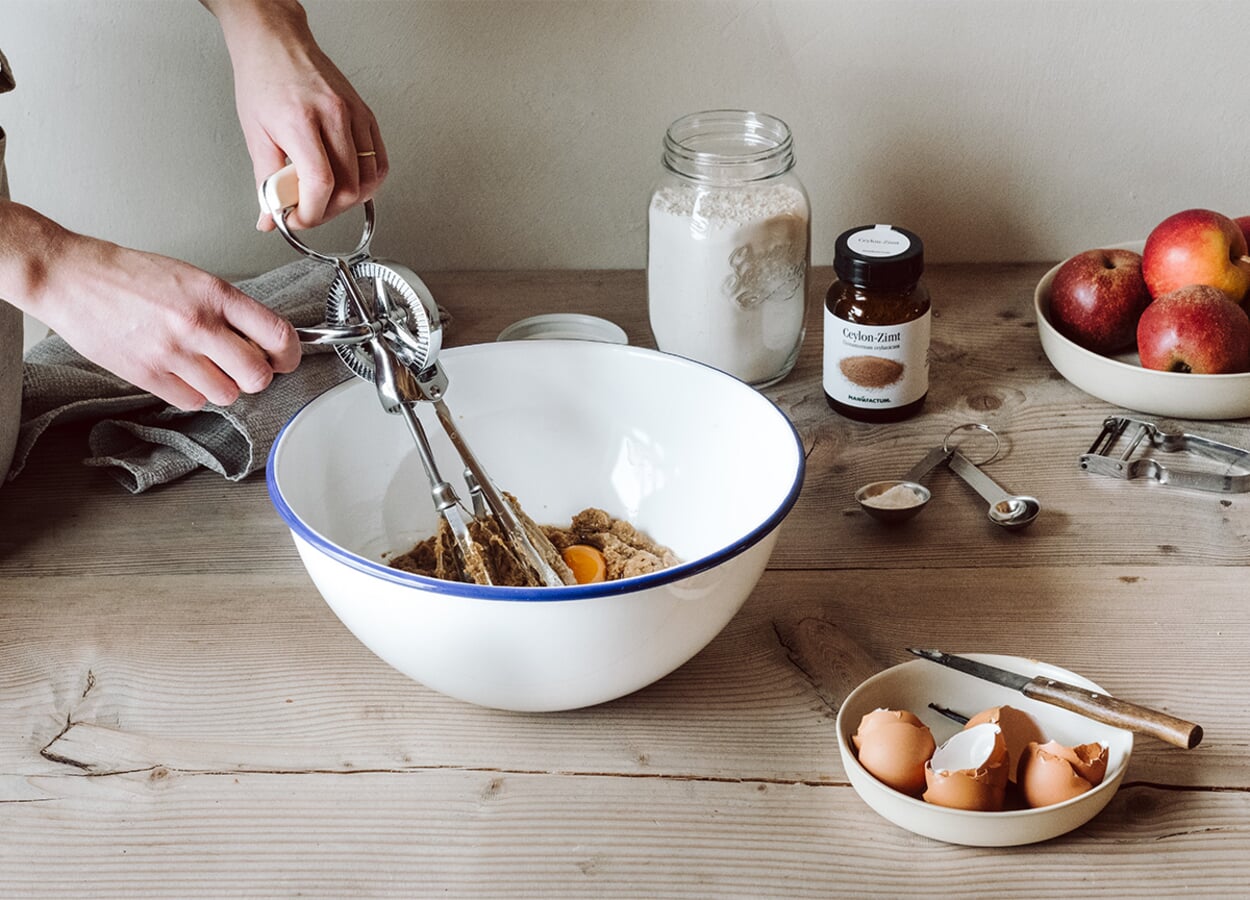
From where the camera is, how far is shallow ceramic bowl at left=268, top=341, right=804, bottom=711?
24.7 inches

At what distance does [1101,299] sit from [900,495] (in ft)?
1.00

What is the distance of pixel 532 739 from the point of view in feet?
2.30

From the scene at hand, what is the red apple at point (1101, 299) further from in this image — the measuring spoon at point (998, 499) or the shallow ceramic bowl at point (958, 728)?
the shallow ceramic bowl at point (958, 728)

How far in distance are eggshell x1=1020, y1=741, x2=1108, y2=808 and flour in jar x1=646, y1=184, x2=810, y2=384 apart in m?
0.51

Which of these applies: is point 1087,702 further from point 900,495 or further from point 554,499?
point 554,499

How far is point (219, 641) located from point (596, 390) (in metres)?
0.32

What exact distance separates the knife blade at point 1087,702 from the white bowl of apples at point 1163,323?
418mm

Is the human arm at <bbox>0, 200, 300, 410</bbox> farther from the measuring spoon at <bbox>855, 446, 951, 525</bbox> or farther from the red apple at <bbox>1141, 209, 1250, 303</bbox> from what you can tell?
the red apple at <bbox>1141, 209, 1250, 303</bbox>

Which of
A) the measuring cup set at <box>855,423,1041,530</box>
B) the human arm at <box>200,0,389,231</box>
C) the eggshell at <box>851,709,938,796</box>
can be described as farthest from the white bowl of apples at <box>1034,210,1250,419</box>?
the human arm at <box>200,0,389,231</box>

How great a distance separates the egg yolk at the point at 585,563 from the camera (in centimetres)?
83

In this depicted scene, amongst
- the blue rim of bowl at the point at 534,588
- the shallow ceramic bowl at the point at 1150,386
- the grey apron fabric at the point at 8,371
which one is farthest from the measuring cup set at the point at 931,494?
the grey apron fabric at the point at 8,371

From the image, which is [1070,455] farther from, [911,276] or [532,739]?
[532,739]

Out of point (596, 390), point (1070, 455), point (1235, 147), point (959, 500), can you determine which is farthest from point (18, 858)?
point (1235, 147)

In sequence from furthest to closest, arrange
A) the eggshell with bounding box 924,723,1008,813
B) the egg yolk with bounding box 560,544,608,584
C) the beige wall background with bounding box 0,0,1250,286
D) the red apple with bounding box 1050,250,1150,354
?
the beige wall background with bounding box 0,0,1250,286 → the red apple with bounding box 1050,250,1150,354 → the egg yolk with bounding box 560,544,608,584 → the eggshell with bounding box 924,723,1008,813
